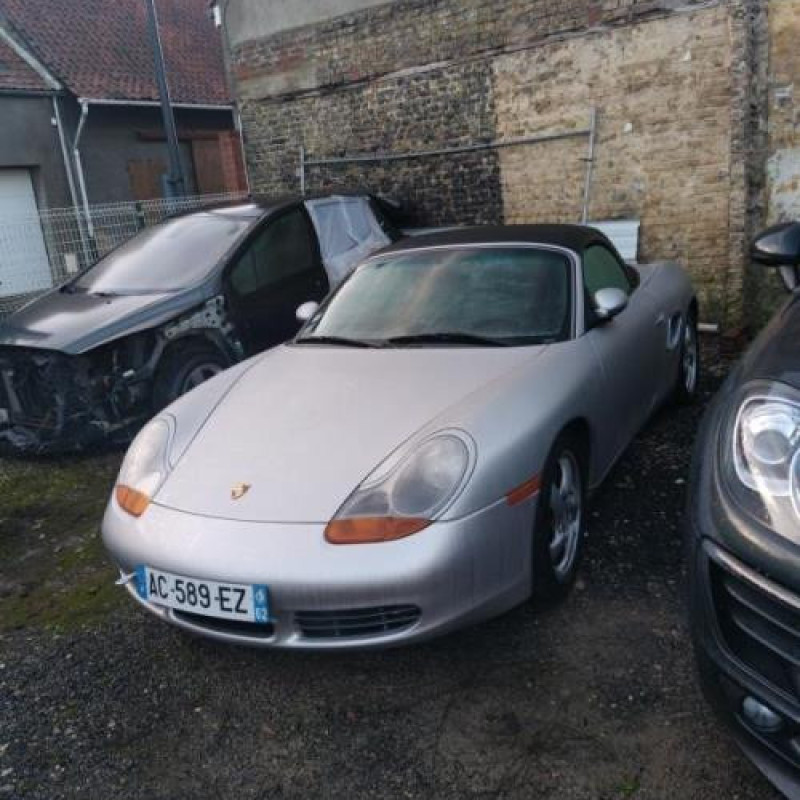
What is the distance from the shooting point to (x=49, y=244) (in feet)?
31.2

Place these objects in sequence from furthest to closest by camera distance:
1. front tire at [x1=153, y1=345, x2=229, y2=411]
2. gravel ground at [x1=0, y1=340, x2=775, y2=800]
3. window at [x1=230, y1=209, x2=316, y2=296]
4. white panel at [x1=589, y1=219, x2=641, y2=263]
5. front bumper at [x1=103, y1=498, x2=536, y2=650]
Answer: white panel at [x1=589, y1=219, x2=641, y2=263] → window at [x1=230, y1=209, x2=316, y2=296] → front tire at [x1=153, y1=345, x2=229, y2=411] → front bumper at [x1=103, y1=498, x2=536, y2=650] → gravel ground at [x1=0, y1=340, x2=775, y2=800]

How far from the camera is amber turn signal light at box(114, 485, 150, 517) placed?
2734 mm

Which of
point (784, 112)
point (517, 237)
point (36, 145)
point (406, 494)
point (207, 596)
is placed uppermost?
point (36, 145)

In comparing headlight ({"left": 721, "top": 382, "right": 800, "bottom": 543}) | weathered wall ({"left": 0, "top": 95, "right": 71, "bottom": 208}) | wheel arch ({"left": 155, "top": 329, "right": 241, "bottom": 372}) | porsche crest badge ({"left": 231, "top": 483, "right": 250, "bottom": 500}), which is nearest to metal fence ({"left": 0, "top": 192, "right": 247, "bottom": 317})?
wheel arch ({"left": 155, "top": 329, "right": 241, "bottom": 372})

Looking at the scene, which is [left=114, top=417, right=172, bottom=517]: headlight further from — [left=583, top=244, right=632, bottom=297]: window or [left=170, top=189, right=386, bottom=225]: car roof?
[left=170, top=189, right=386, bottom=225]: car roof

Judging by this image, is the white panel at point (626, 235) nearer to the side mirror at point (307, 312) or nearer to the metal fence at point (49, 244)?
the side mirror at point (307, 312)

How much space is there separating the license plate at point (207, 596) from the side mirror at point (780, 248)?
250 centimetres

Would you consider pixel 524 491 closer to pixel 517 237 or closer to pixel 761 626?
pixel 761 626

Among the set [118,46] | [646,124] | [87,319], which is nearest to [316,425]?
[87,319]

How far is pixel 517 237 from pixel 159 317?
2476 millimetres

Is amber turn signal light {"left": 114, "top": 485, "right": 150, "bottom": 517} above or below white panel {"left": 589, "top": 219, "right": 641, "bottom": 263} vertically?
below

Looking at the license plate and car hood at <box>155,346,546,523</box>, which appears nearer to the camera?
the license plate

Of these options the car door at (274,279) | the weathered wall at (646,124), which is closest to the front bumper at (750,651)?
the car door at (274,279)

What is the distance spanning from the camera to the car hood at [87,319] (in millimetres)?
4832
